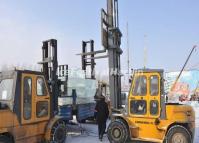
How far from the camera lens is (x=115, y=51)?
40.9 ft

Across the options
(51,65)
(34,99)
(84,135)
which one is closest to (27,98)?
(34,99)

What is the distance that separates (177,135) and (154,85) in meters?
1.59

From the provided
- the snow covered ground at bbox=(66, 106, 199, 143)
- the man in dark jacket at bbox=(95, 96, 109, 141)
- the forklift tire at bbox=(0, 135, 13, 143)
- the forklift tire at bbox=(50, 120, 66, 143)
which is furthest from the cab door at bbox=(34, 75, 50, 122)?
the man in dark jacket at bbox=(95, 96, 109, 141)

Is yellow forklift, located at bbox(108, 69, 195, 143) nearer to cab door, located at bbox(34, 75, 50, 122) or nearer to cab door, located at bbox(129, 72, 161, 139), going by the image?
cab door, located at bbox(129, 72, 161, 139)

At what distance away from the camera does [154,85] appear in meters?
10.6

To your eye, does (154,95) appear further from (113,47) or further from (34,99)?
(34,99)

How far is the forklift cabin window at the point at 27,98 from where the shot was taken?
31.5 ft

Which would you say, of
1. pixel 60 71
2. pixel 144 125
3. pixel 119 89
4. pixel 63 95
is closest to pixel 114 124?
pixel 144 125

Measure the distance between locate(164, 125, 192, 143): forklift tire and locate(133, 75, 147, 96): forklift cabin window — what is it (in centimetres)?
138

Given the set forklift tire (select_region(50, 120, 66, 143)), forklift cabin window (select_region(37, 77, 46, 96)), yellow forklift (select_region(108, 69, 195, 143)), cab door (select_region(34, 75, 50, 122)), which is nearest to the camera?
cab door (select_region(34, 75, 50, 122))

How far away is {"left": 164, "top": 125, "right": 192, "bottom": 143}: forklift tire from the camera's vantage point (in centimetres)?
1011

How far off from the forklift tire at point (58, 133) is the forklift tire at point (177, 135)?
312 cm

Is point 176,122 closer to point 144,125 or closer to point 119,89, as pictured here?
point 144,125

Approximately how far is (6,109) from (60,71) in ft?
25.1
